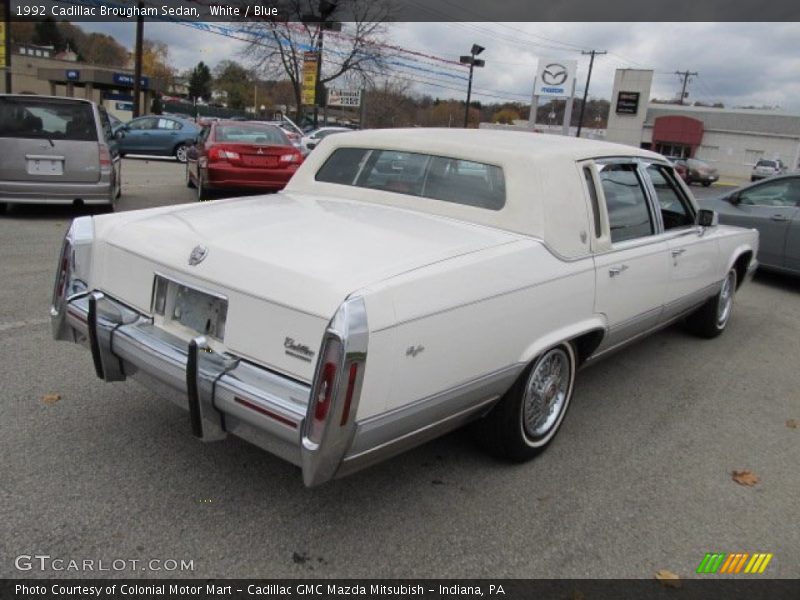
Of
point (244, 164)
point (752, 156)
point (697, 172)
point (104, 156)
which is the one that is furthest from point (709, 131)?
point (104, 156)

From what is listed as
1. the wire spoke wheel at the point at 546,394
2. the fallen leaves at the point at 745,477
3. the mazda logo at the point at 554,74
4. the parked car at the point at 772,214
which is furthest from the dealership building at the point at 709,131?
the wire spoke wheel at the point at 546,394

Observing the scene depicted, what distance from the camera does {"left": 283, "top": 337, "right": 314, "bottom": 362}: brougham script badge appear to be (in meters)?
2.41

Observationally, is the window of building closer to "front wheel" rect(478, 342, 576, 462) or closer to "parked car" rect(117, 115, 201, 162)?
"parked car" rect(117, 115, 201, 162)

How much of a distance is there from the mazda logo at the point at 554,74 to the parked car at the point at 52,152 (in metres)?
34.9

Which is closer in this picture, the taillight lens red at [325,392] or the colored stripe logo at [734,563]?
the taillight lens red at [325,392]

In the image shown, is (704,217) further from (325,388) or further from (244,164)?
(244,164)

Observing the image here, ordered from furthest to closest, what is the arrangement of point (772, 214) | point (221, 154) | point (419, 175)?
1. point (221, 154)
2. point (772, 214)
3. point (419, 175)

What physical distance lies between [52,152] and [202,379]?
7.50m

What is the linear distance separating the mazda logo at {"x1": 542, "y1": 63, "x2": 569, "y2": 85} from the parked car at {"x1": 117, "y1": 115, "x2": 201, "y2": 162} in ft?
82.9

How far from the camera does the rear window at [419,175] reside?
351 centimetres

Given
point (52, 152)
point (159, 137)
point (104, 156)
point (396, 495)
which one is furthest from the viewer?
point (159, 137)

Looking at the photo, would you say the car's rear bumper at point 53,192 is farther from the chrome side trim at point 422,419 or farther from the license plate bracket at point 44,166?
the chrome side trim at point 422,419

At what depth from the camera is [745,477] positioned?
3.48 meters
